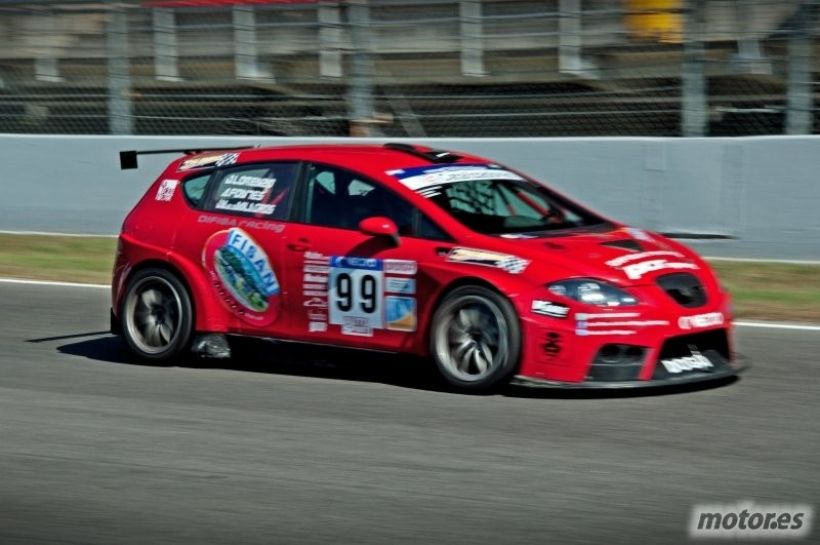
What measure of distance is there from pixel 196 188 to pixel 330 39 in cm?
644

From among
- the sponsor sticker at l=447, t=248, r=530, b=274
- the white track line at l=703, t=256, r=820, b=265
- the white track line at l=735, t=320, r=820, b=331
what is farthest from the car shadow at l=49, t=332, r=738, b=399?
the white track line at l=703, t=256, r=820, b=265

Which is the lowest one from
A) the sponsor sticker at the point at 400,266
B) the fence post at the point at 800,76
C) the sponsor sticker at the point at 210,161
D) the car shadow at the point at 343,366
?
the car shadow at the point at 343,366

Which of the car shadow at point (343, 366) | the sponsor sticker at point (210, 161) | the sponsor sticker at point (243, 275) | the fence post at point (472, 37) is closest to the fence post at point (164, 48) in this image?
the fence post at point (472, 37)

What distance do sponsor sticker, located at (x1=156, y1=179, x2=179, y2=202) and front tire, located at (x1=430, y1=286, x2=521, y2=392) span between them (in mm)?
2408

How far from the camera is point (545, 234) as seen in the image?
8.30 m

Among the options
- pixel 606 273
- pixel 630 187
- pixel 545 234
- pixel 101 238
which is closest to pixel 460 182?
pixel 545 234

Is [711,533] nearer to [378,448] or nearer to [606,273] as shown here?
[378,448]

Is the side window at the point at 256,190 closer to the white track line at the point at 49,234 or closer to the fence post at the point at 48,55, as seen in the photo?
the white track line at the point at 49,234

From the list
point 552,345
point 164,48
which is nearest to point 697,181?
point 552,345

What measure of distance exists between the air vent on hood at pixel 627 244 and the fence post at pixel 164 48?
930cm

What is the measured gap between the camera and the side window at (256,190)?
8.86 metres

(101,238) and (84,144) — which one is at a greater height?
(84,144)

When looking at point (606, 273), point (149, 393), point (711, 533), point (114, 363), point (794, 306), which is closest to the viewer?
point (711, 533)

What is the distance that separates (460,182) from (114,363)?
8.68 ft
